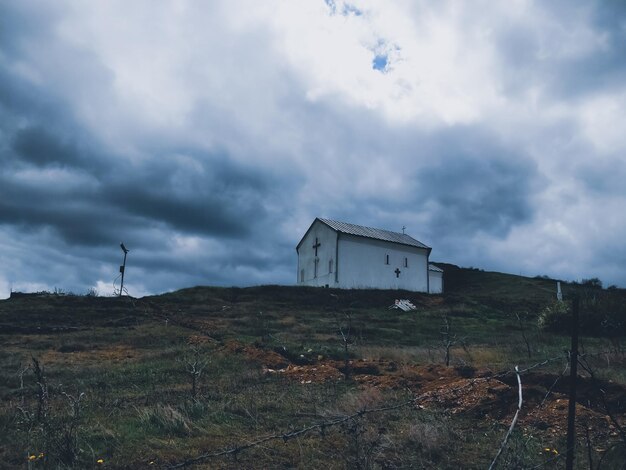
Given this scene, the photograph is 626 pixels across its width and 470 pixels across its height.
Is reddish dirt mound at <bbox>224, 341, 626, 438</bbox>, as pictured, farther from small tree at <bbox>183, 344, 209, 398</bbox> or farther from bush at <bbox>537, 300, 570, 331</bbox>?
bush at <bbox>537, 300, 570, 331</bbox>

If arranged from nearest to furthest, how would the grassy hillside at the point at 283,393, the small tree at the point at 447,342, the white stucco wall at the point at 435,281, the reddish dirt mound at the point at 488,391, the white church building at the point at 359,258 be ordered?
the grassy hillside at the point at 283,393, the reddish dirt mound at the point at 488,391, the small tree at the point at 447,342, the white church building at the point at 359,258, the white stucco wall at the point at 435,281

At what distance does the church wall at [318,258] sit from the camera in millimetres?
45319

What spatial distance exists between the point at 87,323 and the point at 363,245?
955 inches

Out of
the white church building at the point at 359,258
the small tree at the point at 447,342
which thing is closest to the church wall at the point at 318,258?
the white church building at the point at 359,258

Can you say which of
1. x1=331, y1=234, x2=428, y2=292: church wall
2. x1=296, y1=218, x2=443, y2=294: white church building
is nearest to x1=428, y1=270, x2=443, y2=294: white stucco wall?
x1=296, y1=218, x2=443, y2=294: white church building

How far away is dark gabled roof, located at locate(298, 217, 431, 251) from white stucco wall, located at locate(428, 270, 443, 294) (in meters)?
3.92

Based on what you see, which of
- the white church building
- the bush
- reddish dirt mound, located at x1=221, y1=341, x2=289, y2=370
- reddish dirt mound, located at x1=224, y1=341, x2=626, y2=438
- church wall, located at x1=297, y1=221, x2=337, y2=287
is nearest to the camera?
reddish dirt mound, located at x1=224, y1=341, x2=626, y2=438

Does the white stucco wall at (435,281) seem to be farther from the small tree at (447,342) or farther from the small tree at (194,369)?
the small tree at (194,369)

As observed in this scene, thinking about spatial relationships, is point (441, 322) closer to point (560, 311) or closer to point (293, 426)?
point (560, 311)

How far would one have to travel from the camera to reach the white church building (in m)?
44.9

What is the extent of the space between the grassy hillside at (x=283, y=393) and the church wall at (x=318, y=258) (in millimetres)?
14236

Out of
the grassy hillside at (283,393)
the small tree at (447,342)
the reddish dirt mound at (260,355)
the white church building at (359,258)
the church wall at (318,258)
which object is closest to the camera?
the grassy hillside at (283,393)

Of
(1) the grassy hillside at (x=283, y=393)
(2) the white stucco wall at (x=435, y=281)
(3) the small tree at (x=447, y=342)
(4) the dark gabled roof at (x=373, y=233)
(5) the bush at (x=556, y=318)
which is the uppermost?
(4) the dark gabled roof at (x=373, y=233)

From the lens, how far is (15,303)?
33.8m
